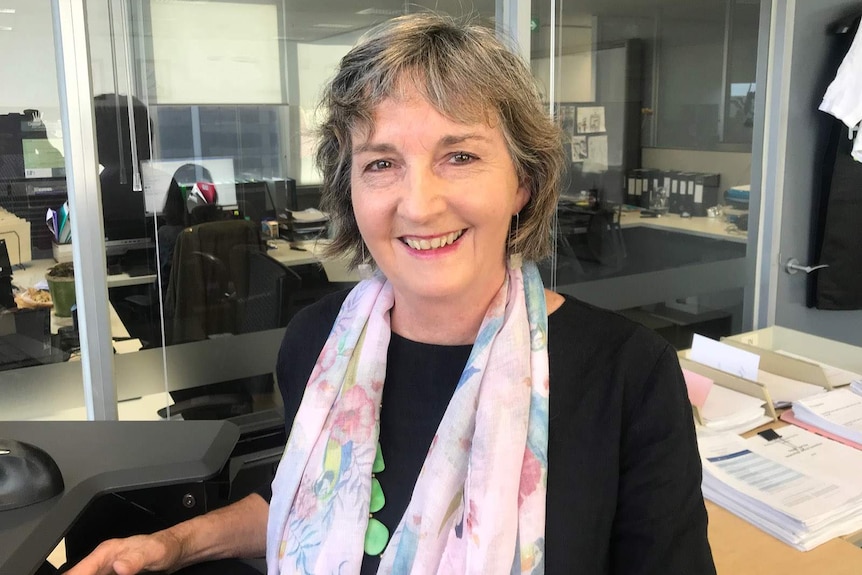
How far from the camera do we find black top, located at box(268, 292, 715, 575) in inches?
38.3

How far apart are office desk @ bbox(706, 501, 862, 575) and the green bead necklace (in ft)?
2.18

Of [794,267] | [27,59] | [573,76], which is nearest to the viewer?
[27,59]

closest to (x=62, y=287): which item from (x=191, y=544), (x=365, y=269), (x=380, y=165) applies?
(x=365, y=269)

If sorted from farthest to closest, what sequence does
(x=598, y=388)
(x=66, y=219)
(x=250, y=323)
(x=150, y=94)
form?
(x=250, y=323)
(x=150, y=94)
(x=66, y=219)
(x=598, y=388)

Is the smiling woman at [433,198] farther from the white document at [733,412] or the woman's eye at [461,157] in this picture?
the white document at [733,412]

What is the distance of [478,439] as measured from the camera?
1035 millimetres

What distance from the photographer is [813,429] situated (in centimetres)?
190

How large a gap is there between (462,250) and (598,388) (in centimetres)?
27

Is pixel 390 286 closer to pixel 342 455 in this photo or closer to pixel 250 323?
pixel 342 455

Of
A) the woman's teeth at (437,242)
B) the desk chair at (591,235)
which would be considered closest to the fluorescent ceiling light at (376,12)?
the desk chair at (591,235)

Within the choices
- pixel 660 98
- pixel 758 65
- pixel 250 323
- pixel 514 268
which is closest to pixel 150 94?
pixel 250 323

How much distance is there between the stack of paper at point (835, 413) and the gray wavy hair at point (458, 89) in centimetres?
111

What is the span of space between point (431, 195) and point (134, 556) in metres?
0.60

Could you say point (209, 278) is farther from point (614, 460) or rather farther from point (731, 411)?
point (614, 460)
